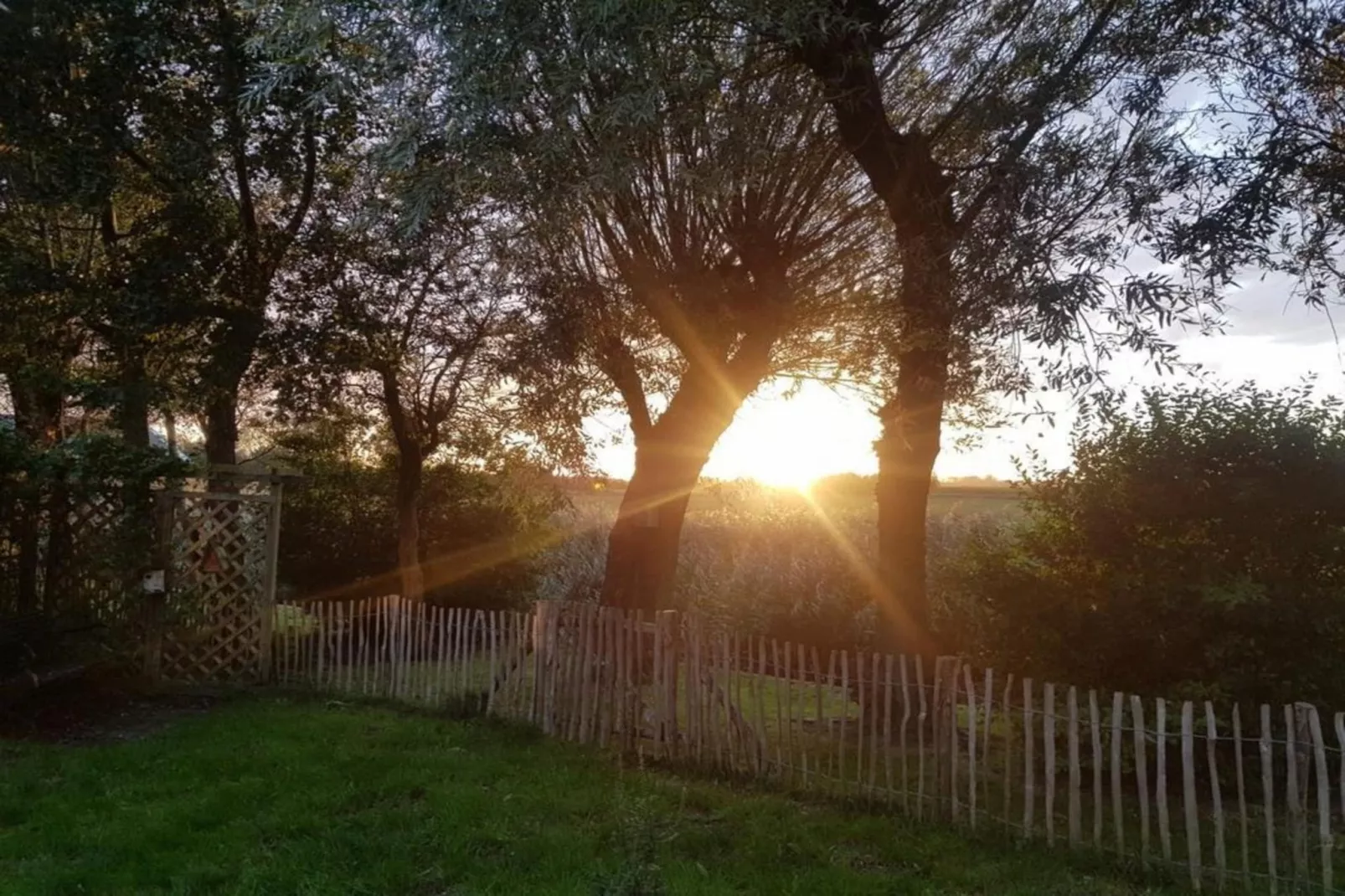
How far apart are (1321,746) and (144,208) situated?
13.6 meters

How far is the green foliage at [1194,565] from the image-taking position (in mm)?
6773

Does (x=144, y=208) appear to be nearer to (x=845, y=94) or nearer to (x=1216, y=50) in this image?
(x=845, y=94)

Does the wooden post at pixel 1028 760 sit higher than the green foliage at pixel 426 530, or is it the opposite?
the green foliage at pixel 426 530

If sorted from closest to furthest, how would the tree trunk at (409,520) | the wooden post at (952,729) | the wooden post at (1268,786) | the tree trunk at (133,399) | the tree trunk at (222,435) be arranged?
the wooden post at (1268,786) → the wooden post at (952,729) → the tree trunk at (133,399) → the tree trunk at (222,435) → the tree trunk at (409,520)

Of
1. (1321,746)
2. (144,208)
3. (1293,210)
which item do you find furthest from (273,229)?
(1321,746)

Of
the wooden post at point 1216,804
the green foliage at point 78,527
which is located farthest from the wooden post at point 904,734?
the green foliage at point 78,527

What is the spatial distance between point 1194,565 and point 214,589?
9.61 metres

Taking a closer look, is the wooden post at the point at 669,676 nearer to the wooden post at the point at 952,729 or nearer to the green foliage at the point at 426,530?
the wooden post at the point at 952,729

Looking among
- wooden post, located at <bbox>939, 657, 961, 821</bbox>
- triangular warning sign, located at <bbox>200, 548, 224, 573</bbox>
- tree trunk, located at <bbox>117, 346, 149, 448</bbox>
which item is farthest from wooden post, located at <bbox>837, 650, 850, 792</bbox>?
tree trunk, located at <bbox>117, 346, 149, 448</bbox>

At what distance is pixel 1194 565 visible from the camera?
704 cm

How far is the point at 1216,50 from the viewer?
7285mm

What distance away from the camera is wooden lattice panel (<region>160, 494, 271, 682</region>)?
10633 millimetres

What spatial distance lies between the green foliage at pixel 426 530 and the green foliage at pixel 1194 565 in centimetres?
893

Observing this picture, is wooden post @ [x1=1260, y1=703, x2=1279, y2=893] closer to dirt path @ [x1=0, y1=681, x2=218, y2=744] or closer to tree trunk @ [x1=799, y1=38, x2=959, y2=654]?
tree trunk @ [x1=799, y1=38, x2=959, y2=654]
